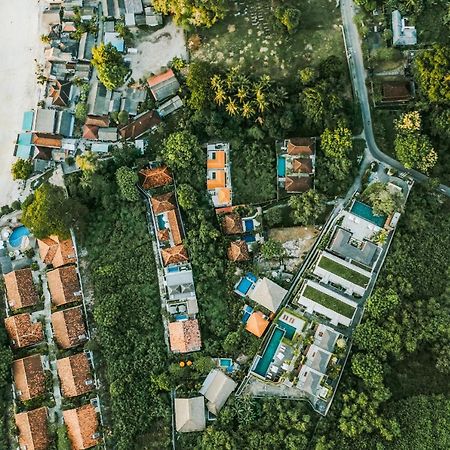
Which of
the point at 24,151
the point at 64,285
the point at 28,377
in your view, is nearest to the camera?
the point at 28,377

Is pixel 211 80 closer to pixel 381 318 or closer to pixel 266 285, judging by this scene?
pixel 266 285

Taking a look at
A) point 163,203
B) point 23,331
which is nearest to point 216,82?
point 163,203

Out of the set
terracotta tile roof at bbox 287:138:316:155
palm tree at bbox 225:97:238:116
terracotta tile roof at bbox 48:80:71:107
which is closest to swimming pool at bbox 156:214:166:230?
palm tree at bbox 225:97:238:116

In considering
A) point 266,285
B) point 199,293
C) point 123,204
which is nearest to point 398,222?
point 266,285

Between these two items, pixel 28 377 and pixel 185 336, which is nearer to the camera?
pixel 185 336

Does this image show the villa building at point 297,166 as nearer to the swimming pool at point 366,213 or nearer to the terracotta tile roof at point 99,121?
the swimming pool at point 366,213

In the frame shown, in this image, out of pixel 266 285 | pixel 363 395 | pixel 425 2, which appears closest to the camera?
pixel 363 395

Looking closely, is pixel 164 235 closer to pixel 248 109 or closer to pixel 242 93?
pixel 248 109
